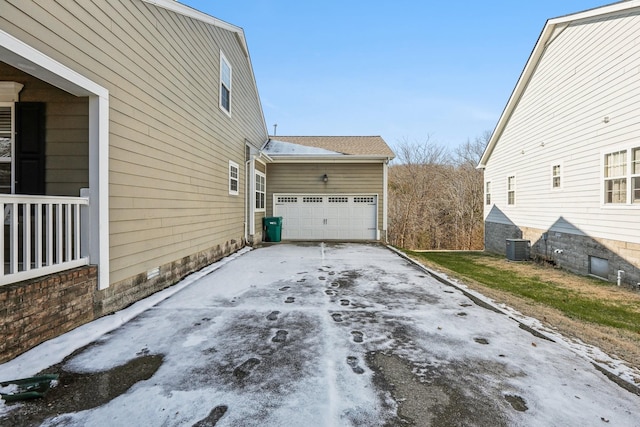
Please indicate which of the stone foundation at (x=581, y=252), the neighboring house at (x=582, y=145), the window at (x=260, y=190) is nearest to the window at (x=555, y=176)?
the neighboring house at (x=582, y=145)

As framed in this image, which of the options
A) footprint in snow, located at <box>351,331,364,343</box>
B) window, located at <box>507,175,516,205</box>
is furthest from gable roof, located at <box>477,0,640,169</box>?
footprint in snow, located at <box>351,331,364,343</box>

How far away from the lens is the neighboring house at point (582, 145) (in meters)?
6.57

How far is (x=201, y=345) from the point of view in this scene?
10.3ft

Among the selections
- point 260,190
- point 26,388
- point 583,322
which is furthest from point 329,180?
point 26,388

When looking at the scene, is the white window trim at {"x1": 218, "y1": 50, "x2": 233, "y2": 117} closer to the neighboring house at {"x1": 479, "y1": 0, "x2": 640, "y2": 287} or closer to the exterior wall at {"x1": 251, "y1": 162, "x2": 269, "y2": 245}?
the exterior wall at {"x1": 251, "y1": 162, "x2": 269, "y2": 245}

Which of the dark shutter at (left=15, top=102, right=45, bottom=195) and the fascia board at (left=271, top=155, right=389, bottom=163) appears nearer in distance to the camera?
the dark shutter at (left=15, top=102, right=45, bottom=195)

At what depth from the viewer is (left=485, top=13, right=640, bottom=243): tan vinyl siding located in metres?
6.67

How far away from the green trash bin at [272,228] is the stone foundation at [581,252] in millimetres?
8735

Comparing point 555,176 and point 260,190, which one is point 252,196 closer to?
point 260,190

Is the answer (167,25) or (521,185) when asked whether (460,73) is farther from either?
(167,25)

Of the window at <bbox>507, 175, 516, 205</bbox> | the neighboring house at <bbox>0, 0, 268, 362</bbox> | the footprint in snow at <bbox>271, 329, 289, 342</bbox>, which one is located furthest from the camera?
the window at <bbox>507, 175, 516, 205</bbox>

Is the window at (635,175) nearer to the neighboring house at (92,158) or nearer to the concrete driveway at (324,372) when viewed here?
the concrete driveway at (324,372)

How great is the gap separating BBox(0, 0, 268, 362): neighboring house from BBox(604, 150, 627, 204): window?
351 inches

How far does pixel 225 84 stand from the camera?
8.55 m
